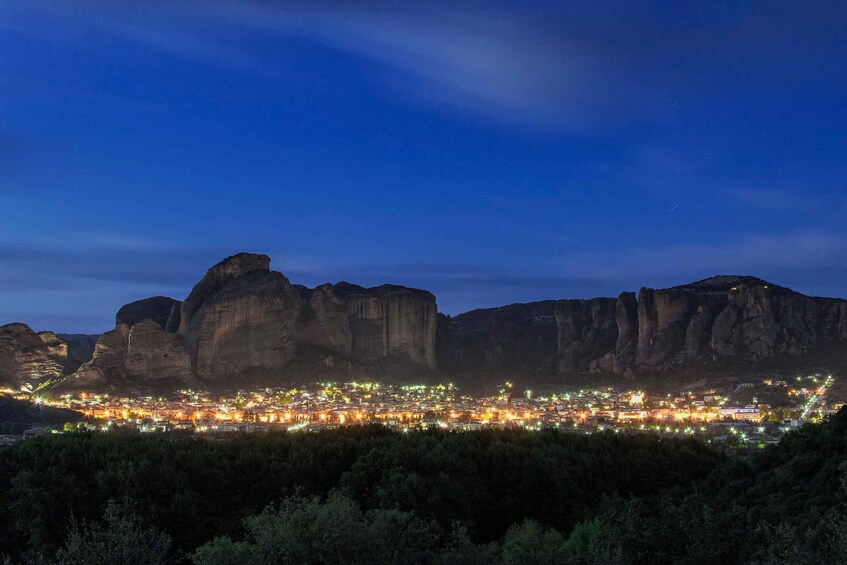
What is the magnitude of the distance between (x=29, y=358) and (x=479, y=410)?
214 ft

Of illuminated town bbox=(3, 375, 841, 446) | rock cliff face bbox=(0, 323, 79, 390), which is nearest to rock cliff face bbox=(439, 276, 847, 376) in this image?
illuminated town bbox=(3, 375, 841, 446)

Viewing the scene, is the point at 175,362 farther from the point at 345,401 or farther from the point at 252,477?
the point at 252,477

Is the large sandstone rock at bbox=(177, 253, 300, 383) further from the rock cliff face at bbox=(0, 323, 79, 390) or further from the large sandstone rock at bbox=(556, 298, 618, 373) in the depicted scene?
the large sandstone rock at bbox=(556, 298, 618, 373)

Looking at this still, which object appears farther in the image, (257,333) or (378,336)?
(378,336)

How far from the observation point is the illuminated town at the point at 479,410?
233ft

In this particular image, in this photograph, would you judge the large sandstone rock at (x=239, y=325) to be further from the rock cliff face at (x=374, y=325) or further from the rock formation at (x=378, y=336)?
the rock cliff face at (x=374, y=325)

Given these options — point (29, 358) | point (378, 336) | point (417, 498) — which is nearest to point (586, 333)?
point (378, 336)

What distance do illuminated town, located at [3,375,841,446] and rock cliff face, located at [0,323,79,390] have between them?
6.74 metres

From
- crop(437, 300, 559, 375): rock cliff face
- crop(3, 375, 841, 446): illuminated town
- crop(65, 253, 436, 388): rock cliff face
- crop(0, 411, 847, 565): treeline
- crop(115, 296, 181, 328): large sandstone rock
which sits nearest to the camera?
crop(0, 411, 847, 565): treeline

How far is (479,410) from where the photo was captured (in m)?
91.1

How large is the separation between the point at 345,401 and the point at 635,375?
4846 centimetres

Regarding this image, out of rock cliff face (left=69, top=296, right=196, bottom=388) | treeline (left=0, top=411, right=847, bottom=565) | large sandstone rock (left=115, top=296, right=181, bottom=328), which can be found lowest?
treeline (left=0, top=411, right=847, bottom=565)

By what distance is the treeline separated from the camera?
2252 centimetres

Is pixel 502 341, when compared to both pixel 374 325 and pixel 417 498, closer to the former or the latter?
pixel 374 325
